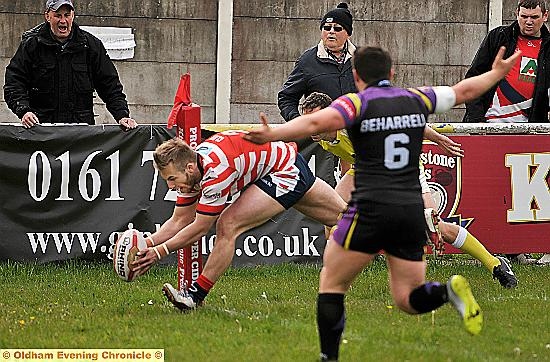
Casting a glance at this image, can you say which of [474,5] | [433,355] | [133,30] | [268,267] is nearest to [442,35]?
[474,5]

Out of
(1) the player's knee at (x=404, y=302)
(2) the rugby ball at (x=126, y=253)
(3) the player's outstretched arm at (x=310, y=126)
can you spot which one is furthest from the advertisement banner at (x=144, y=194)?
(3) the player's outstretched arm at (x=310, y=126)

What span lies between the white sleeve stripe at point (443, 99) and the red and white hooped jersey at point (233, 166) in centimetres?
156

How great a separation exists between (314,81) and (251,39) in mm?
3725

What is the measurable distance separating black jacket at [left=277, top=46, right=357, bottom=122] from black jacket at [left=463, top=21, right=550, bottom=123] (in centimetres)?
121

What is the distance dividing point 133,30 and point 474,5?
→ 4.28 meters

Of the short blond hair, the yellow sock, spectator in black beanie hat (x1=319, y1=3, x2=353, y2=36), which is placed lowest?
the yellow sock

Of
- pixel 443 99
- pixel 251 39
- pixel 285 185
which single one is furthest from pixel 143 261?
pixel 251 39

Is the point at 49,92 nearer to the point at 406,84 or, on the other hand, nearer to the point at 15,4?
the point at 15,4

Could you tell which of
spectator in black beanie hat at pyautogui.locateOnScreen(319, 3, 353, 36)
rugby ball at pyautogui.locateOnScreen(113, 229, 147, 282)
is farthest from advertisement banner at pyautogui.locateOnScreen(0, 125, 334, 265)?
rugby ball at pyautogui.locateOnScreen(113, 229, 147, 282)

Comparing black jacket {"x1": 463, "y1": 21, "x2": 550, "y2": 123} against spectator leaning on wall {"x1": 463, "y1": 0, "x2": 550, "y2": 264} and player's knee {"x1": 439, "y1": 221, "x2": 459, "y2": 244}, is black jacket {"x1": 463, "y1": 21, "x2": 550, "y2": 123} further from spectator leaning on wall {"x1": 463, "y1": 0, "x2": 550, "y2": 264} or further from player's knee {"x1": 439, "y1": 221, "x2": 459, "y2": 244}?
player's knee {"x1": 439, "y1": 221, "x2": 459, "y2": 244}

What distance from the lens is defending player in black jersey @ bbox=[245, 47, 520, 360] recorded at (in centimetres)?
585

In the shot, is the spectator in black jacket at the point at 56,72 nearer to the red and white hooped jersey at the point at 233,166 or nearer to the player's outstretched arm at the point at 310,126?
the red and white hooped jersey at the point at 233,166

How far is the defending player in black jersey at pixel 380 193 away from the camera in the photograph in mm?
5848

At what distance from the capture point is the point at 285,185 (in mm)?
7871
